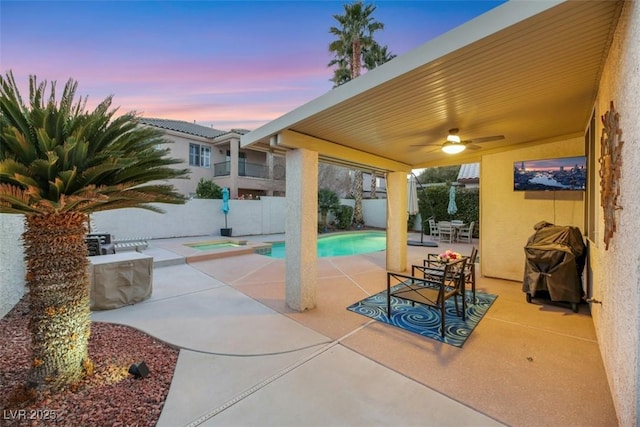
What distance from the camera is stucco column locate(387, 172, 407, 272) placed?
7.27 meters

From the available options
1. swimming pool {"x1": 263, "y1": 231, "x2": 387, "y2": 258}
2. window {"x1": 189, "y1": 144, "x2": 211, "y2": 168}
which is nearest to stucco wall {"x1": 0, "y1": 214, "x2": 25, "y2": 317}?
swimming pool {"x1": 263, "y1": 231, "x2": 387, "y2": 258}

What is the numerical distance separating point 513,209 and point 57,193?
310 inches

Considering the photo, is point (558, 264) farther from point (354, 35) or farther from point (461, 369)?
point (354, 35)

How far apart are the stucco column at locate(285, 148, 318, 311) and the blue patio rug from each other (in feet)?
2.93

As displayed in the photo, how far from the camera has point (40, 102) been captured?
2.35 m

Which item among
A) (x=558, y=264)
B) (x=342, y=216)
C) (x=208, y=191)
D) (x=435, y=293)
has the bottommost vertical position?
(x=435, y=293)

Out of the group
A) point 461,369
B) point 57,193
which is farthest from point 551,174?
point 57,193

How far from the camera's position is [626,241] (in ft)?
6.42

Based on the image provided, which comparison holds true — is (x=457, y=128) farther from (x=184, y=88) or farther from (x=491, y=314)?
(x=184, y=88)

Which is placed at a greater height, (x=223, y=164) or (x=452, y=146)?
(x=223, y=164)

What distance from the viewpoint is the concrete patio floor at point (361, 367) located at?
2275mm

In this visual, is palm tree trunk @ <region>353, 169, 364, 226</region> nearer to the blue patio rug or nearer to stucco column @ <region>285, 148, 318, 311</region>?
the blue patio rug

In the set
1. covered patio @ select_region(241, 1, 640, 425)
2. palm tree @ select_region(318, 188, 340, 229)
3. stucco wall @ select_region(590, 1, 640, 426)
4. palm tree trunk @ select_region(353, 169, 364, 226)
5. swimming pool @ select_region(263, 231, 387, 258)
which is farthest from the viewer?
palm tree trunk @ select_region(353, 169, 364, 226)

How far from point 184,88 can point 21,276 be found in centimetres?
517
